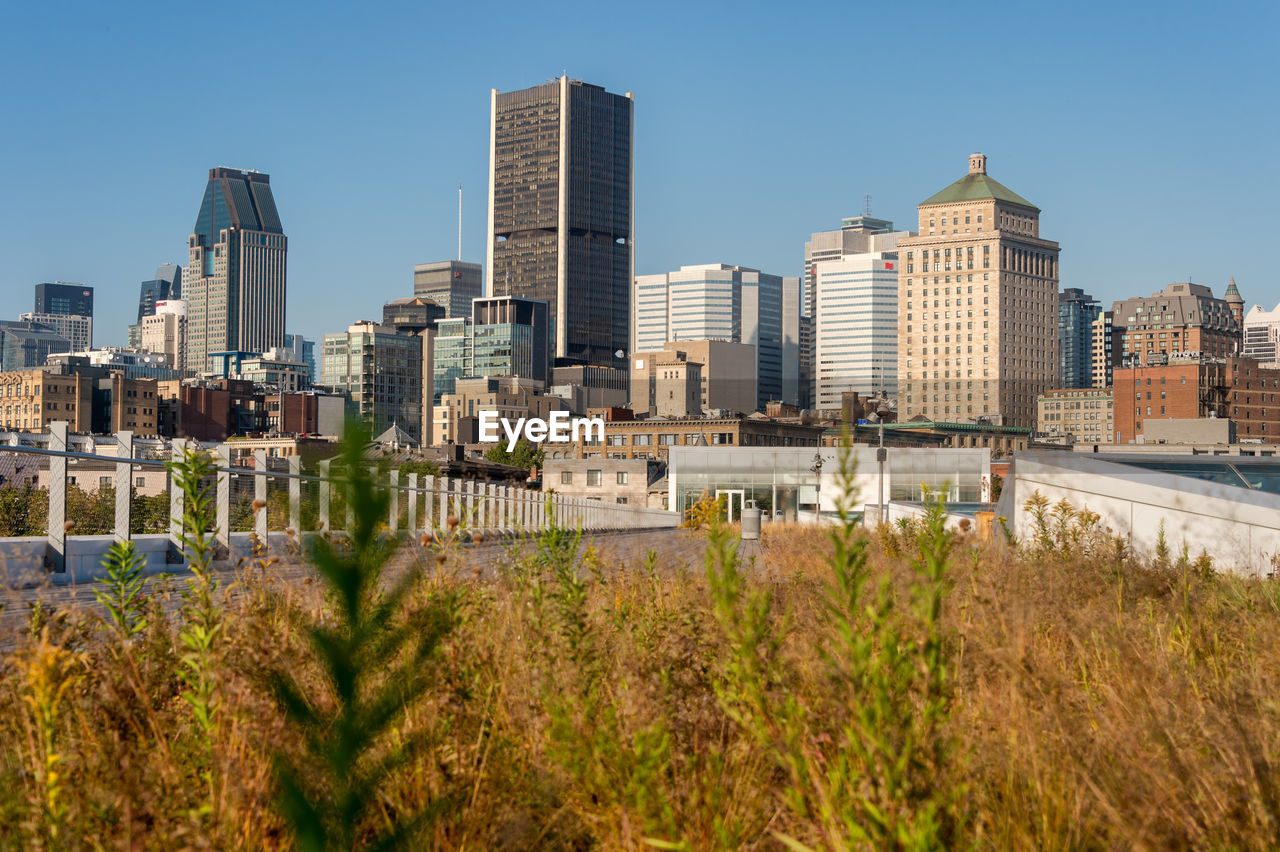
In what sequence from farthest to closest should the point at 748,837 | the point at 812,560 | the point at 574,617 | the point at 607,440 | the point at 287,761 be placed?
the point at 607,440
the point at 812,560
the point at 574,617
the point at 748,837
the point at 287,761

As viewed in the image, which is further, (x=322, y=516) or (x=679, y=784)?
(x=679, y=784)

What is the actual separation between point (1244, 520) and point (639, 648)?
1146 cm

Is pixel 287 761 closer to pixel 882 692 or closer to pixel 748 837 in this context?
pixel 882 692

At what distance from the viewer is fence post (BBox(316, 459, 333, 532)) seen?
1.52 meters

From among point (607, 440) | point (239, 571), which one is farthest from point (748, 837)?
point (607, 440)

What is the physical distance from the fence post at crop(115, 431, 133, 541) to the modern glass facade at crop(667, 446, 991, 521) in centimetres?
4430

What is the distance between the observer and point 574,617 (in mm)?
5012

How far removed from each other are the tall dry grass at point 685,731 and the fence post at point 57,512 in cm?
572

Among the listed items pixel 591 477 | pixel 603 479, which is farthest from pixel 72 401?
pixel 603 479

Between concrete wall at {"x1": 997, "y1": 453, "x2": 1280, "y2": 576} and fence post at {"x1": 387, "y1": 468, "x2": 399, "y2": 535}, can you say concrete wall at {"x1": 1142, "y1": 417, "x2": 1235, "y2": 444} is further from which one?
fence post at {"x1": 387, "y1": 468, "x2": 399, "y2": 535}
